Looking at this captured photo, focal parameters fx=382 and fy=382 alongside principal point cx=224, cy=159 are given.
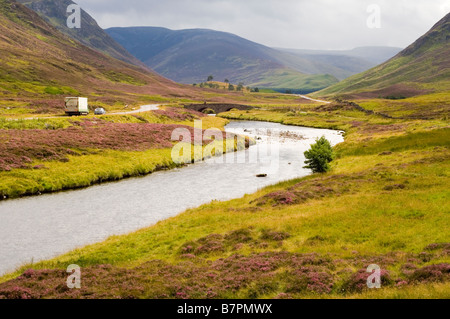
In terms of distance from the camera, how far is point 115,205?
45656mm

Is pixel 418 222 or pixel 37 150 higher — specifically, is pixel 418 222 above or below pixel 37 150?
below

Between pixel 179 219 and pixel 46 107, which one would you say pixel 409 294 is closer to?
pixel 179 219

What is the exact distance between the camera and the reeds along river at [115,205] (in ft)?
112

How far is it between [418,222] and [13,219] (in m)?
37.5

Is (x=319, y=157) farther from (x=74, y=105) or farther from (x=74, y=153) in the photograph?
(x=74, y=105)

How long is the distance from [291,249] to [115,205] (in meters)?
26.2

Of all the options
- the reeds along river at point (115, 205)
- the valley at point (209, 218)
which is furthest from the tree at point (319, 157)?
the reeds along river at point (115, 205)

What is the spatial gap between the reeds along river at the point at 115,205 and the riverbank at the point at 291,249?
15.4 feet

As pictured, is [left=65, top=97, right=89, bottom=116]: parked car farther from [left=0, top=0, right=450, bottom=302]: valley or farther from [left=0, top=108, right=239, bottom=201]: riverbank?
[left=0, top=0, right=450, bottom=302]: valley

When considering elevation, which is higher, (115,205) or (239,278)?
(239,278)

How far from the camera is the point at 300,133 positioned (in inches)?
4766

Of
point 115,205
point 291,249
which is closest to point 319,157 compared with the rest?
point 115,205

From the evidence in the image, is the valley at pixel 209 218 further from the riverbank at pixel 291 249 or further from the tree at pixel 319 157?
the tree at pixel 319 157
